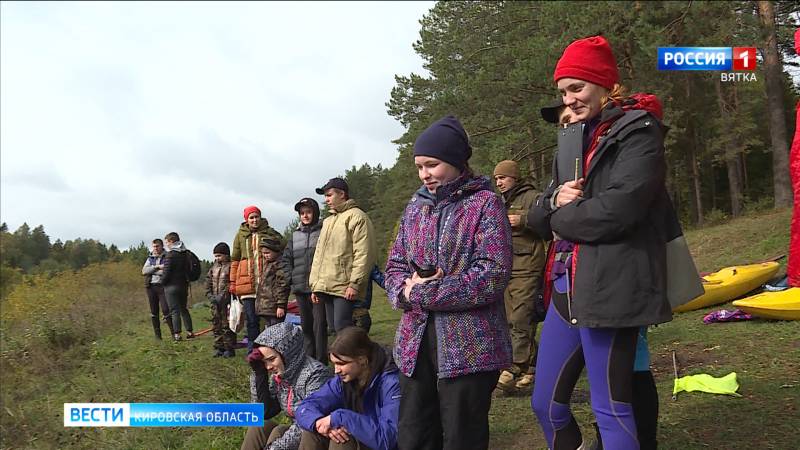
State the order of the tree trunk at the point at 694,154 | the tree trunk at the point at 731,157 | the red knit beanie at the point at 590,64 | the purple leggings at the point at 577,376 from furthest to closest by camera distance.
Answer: the tree trunk at the point at 694,154 → the tree trunk at the point at 731,157 → the red knit beanie at the point at 590,64 → the purple leggings at the point at 577,376

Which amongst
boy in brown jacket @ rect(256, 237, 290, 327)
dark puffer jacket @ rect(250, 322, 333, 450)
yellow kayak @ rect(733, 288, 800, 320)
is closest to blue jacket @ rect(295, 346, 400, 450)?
dark puffer jacket @ rect(250, 322, 333, 450)

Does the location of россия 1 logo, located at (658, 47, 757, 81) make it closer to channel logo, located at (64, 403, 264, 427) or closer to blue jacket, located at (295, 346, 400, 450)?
channel logo, located at (64, 403, 264, 427)

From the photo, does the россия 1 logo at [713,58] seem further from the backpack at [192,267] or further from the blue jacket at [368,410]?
the blue jacket at [368,410]

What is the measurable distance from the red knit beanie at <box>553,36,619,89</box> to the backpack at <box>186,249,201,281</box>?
29.3ft

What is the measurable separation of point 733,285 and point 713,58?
→ 8643mm

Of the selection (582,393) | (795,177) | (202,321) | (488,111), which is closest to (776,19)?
(488,111)

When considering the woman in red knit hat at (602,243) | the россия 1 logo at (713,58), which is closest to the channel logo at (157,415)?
the woman in red knit hat at (602,243)

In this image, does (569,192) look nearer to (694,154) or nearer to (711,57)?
(711,57)

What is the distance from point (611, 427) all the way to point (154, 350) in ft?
29.0

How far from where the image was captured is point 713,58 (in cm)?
1411

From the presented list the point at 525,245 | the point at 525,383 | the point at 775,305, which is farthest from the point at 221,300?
the point at 775,305

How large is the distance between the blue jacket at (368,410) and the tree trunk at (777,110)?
42.5 feet

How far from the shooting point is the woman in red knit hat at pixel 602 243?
2135mm

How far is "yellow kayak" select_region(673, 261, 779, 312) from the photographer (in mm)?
7559
